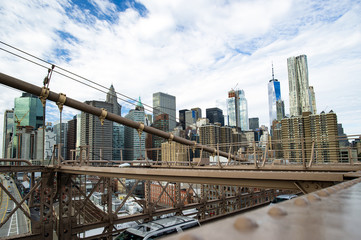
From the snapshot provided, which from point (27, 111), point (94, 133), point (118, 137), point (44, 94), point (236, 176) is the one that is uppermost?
point (27, 111)

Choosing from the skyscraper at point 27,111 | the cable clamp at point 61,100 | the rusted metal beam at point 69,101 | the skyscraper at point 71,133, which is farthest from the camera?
the skyscraper at point 27,111

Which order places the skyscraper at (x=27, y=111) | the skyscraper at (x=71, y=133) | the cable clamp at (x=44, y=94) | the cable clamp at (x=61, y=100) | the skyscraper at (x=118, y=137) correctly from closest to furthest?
1. the cable clamp at (x=44, y=94)
2. the cable clamp at (x=61, y=100)
3. the skyscraper at (x=71, y=133)
4. the skyscraper at (x=118, y=137)
5. the skyscraper at (x=27, y=111)

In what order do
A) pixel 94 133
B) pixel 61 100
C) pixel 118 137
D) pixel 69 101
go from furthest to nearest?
pixel 118 137
pixel 94 133
pixel 69 101
pixel 61 100

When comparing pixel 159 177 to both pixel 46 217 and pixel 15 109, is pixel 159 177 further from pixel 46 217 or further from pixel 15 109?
pixel 15 109

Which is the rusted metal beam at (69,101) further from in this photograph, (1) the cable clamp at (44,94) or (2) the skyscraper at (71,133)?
(2) the skyscraper at (71,133)

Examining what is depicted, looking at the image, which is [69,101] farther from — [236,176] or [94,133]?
[94,133]

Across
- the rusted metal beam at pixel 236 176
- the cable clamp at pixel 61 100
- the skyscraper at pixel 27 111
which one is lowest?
the rusted metal beam at pixel 236 176

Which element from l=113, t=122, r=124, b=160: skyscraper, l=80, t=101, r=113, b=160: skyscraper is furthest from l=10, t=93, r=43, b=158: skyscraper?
l=80, t=101, r=113, b=160: skyscraper

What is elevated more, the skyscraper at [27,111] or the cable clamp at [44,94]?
the skyscraper at [27,111]

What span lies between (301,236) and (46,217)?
13.5m

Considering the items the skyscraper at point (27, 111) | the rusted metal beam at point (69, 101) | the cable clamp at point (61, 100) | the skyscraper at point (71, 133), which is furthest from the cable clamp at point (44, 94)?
the skyscraper at point (27, 111)

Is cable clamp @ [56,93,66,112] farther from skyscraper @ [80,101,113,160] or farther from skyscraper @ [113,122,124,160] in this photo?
skyscraper @ [113,122,124,160]

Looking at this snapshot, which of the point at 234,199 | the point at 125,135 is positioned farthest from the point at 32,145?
the point at 234,199

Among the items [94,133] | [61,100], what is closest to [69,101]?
[61,100]
